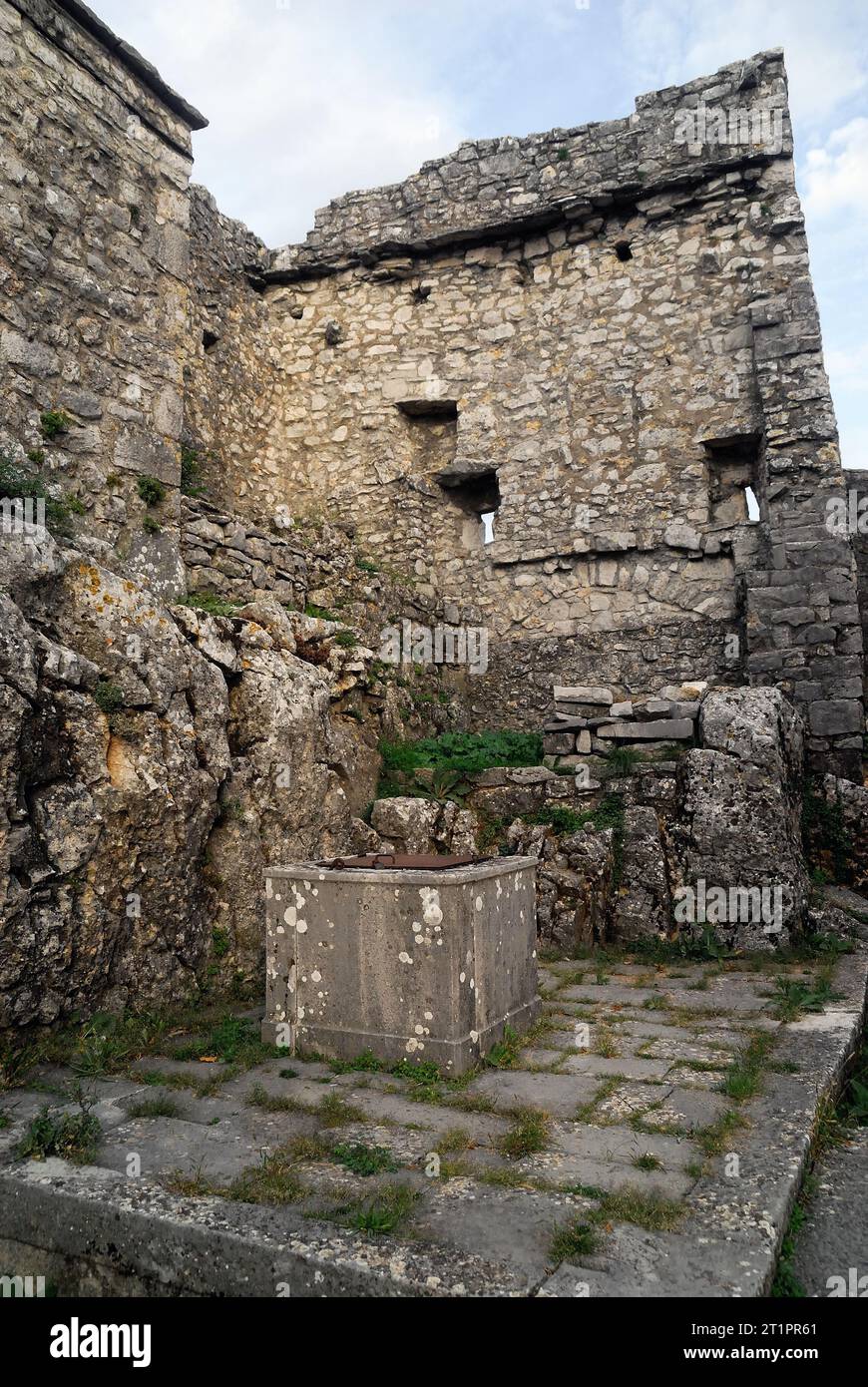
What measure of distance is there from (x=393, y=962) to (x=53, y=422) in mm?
4336

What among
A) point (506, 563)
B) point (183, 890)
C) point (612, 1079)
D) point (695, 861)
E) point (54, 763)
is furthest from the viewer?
point (506, 563)

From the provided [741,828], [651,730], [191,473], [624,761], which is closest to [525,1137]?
[741,828]

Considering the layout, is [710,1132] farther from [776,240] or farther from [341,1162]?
[776,240]

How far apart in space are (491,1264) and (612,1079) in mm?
1644

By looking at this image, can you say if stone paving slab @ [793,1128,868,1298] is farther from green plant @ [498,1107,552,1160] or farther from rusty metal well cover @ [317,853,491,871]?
rusty metal well cover @ [317,853,491,871]

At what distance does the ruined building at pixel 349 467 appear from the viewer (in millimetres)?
4801

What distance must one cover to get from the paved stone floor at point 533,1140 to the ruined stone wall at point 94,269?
3853 mm

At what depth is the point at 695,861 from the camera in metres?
6.63

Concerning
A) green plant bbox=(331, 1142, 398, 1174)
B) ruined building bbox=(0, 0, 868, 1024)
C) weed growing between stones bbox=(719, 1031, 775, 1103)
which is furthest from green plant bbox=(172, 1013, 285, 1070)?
weed growing between stones bbox=(719, 1031, 775, 1103)

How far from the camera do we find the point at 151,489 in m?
6.55

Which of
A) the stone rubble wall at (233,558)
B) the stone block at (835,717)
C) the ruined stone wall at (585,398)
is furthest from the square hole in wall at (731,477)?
the stone rubble wall at (233,558)

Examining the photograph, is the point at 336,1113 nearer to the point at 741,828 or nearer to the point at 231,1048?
the point at 231,1048

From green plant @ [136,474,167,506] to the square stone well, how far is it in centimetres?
335
